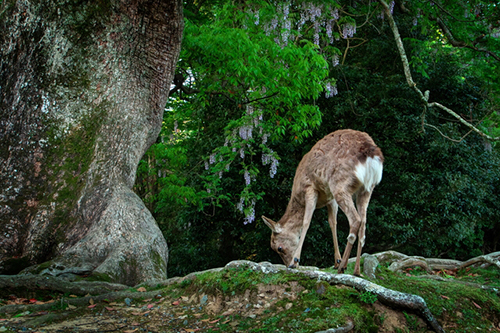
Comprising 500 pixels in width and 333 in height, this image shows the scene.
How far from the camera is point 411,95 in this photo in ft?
43.0

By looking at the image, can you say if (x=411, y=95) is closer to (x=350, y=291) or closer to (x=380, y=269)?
(x=380, y=269)

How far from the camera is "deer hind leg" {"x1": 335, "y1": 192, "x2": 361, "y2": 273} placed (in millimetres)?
5340

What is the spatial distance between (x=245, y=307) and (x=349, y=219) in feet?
6.22

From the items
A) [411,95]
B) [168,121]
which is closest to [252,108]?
[168,121]

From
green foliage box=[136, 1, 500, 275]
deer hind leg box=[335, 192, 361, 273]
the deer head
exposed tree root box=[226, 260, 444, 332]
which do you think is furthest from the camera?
green foliage box=[136, 1, 500, 275]

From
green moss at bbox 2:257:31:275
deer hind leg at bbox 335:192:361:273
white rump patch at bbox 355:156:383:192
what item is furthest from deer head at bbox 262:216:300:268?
green moss at bbox 2:257:31:275

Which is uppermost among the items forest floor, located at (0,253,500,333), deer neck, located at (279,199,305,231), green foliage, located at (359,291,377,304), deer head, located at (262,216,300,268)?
deer neck, located at (279,199,305,231)

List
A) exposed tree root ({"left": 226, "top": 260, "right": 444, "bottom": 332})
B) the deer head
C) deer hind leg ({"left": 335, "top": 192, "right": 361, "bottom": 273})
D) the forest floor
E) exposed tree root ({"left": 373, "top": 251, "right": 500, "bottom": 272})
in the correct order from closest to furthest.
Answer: the forest floor < exposed tree root ({"left": 226, "top": 260, "right": 444, "bottom": 332}) < deer hind leg ({"left": 335, "top": 192, "right": 361, "bottom": 273}) < the deer head < exposed tree root ({"left": 373, "top": 251, "right": 500, "bottom": 272})

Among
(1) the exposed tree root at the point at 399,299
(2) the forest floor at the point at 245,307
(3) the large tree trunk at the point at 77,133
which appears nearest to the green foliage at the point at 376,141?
(3) the large tree trunk at the point at 77,133

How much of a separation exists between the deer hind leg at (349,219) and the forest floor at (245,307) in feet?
1.73

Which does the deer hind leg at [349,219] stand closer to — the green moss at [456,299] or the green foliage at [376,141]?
the green moss at [456,299]

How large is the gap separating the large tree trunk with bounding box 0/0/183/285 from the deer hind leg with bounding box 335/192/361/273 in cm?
258

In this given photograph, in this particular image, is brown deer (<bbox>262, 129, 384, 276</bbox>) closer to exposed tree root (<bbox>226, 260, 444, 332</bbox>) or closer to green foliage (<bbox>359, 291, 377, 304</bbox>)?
exposed tree root (<bbox>226, 260, 444, 332</bbox>)

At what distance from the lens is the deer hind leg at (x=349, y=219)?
5340 mm
